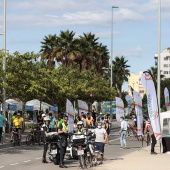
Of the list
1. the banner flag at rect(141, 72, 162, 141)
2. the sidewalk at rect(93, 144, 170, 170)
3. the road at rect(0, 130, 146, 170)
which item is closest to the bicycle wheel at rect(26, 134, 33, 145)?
the road at rect(0, 130, 146, 170)

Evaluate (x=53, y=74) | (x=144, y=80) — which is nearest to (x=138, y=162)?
(x=144, y=80)

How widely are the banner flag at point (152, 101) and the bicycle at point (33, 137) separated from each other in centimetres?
977

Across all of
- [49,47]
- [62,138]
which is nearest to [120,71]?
[49,47]

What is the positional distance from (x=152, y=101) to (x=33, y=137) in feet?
34.8

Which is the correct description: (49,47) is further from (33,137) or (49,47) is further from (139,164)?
(139,164)

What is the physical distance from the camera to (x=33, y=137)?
3155cm

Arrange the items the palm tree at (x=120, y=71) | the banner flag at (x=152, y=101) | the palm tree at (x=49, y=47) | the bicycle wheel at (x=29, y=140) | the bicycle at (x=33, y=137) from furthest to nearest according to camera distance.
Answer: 1. the palm tree at (x=120, y=71)
2. the palm tree at (x=49, y=47)
3. the bicycle at (x=33, y=137)
4. the bicycle wheel at (x=29, y=140)
5. the banner flag at (x=152, y=101)

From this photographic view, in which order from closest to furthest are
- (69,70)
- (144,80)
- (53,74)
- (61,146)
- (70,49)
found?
(61,146) < (144,80) < (53,74) < (69,70) < (70,49)

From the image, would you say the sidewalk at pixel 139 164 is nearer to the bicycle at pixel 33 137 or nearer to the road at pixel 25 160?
the road at pixel 25 160

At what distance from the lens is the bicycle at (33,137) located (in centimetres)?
3136

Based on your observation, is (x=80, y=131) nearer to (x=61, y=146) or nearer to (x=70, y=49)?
(x=61, y=146)

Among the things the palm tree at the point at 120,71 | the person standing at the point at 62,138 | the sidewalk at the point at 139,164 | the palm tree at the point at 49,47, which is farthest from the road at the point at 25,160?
the palm tree at the point at 120,71

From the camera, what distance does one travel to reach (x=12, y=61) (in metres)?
36.3

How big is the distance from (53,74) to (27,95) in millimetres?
11818
